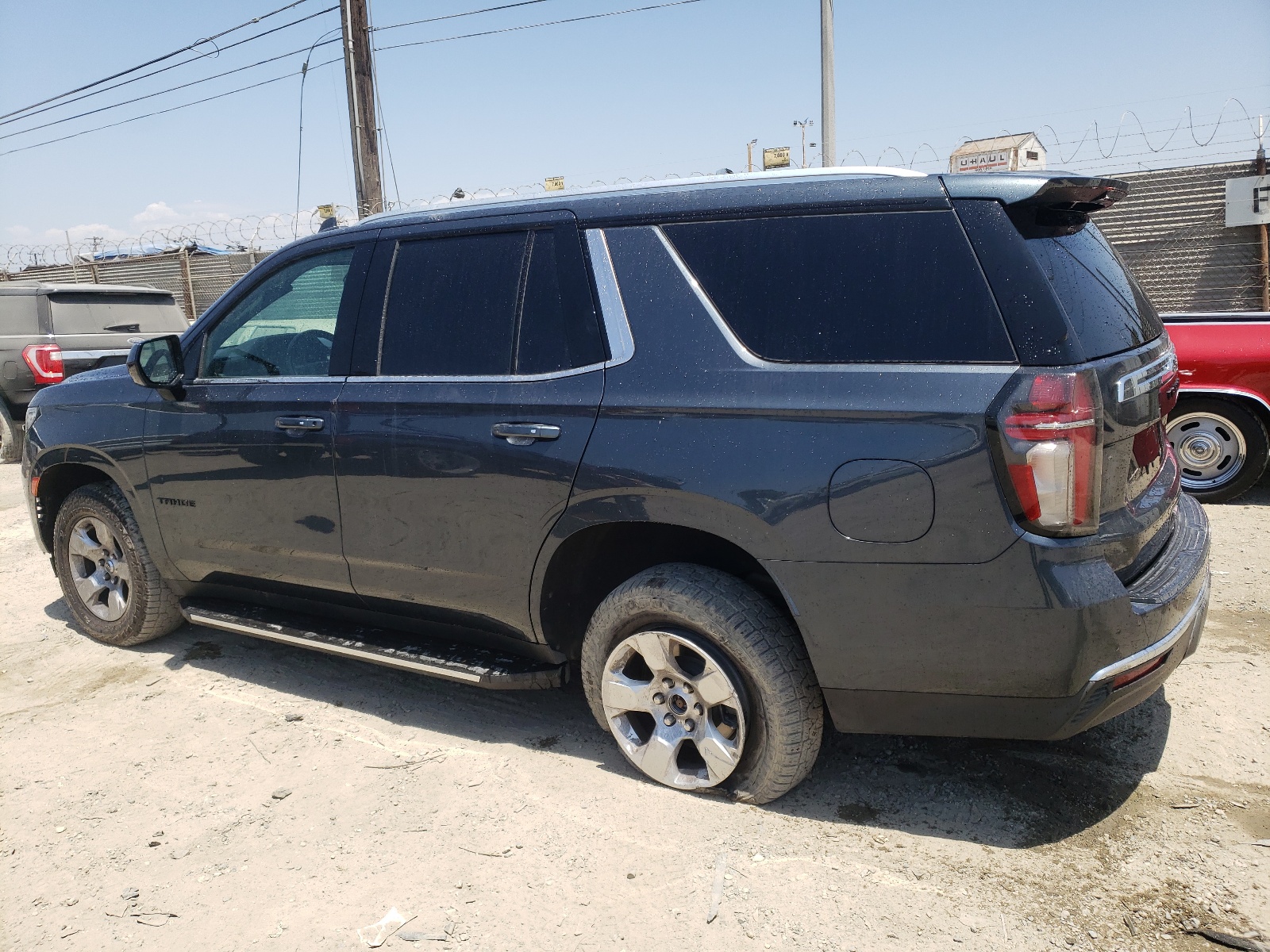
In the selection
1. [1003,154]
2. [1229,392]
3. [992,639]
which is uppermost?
[1003,154]

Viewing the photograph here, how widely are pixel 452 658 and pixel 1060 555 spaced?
2.10 m

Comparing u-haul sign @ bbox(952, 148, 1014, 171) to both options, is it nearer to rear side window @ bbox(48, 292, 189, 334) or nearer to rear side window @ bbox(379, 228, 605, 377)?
rear side window @ bbox(48, 292, 189, 334)

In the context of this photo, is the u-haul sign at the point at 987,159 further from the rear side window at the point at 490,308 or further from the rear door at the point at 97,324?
the rear side window at the point at 490,308

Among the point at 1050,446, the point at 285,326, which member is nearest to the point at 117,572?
the point at 285,326

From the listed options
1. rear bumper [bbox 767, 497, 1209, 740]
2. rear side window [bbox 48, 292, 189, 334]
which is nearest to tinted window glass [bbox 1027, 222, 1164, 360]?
rear bumper [bbox 767, 497, 1209, 740]

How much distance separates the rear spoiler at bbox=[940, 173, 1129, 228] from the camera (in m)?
2.59

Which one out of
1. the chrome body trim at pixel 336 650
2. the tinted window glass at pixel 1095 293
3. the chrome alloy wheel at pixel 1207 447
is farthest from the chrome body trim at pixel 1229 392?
the chrome body trim at pixel 336 650

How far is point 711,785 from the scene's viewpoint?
3.09 m

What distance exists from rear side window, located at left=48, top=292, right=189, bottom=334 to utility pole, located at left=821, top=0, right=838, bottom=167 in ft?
27.2

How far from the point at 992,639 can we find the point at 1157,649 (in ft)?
1.67

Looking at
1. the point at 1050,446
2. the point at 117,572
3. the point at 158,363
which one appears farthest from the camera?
the point at 117,572

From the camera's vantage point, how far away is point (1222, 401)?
6230 millimetres

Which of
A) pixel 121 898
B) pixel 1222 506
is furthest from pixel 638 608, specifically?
pixel 1222 506

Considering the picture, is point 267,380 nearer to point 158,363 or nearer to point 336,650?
point 158,363
